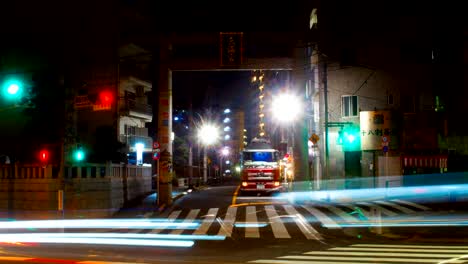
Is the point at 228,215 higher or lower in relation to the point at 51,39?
lower

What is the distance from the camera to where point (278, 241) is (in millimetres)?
17359

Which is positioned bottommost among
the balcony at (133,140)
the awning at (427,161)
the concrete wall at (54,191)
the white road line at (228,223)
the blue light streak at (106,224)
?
the blue light streak at (106,224)

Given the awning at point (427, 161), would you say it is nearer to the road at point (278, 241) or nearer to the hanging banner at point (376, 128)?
the hanging banner at point (376, 128)

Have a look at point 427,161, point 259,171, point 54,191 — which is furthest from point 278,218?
point 427,161

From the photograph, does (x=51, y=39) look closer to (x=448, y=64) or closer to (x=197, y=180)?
(x=197, y=180)

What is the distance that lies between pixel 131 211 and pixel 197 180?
2560 cm

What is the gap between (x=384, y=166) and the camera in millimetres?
39031

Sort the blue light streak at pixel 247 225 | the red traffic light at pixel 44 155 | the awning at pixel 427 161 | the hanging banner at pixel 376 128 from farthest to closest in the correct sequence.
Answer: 1. the hanging banner at pixel 376 128
2. the awning at pixel 427 161
3. the red traffic light at pixel 44 155
4. the blue light streak at pixel 247 225

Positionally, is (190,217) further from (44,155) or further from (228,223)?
(44,155)

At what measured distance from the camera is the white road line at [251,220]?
19297mm

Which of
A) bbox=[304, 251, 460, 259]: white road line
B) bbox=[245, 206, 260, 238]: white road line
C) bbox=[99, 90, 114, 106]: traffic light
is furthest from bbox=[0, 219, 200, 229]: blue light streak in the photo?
bbox=[304, 251, 460, 259]: white road line

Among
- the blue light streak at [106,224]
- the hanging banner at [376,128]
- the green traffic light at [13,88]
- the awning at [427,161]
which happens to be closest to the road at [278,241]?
the blue light streak at [106,224]

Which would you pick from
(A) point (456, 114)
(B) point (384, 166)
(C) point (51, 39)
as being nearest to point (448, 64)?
(A) point (456, 114)

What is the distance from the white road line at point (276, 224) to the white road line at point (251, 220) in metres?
0.67
